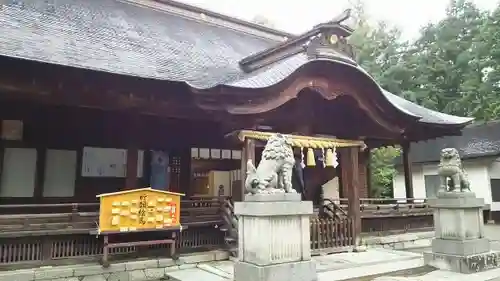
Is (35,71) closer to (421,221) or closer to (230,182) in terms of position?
(230,182)

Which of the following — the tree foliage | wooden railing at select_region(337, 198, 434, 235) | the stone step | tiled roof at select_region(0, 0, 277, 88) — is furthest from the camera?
the tree foliage

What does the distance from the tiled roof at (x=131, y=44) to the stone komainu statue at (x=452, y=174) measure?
254 cm

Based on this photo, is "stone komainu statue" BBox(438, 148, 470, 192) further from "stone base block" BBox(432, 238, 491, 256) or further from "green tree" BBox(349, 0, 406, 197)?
"green tree" BBox(349, 0, 406, 197)

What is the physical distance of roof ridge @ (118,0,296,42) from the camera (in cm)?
1541

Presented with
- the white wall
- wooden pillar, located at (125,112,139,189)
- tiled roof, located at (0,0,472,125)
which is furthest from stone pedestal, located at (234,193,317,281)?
the white wall

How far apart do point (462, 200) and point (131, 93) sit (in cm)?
715

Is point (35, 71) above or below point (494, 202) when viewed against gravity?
above

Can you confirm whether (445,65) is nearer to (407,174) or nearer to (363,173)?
(363,173)

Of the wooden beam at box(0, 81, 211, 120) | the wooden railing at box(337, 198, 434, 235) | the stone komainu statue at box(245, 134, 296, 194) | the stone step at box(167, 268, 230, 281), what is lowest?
the stone step at box(167, 268, 230, 281)

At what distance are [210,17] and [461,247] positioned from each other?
13142 mm

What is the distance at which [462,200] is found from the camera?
7746 millimetres

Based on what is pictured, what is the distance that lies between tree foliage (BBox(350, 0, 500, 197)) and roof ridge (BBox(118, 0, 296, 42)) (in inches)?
402

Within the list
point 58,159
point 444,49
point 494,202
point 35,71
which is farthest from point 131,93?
point 444,49

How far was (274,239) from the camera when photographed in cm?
573
